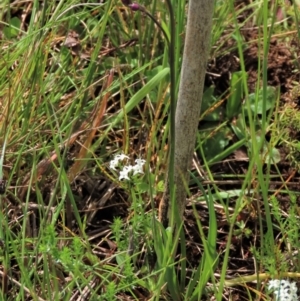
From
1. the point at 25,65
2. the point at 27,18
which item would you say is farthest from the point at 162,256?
the point at 27,18

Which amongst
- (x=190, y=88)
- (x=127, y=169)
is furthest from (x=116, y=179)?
(x=190, y=88)

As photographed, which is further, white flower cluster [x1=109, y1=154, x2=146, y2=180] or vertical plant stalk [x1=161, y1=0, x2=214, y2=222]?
white flower cluster [x1=109, y1=154, x2=146, y2=180]

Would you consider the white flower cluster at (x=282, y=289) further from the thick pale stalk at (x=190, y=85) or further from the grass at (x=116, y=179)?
the thick pale stalk at (x=190, y=85)

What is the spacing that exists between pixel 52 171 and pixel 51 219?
0.14 m

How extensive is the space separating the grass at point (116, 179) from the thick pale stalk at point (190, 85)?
55 mm

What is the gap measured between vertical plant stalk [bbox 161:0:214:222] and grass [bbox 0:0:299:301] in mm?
53

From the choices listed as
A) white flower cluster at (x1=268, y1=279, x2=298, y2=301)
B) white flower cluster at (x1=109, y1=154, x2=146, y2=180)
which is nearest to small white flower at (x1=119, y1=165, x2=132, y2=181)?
white flower cluster at (x1=109, y1=154, x2=146, y2=180)

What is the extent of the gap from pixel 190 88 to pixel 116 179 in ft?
1.20

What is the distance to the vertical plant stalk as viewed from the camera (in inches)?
43.4

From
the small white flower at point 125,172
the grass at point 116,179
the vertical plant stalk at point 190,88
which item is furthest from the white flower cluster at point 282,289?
the small white flower at point 125,172

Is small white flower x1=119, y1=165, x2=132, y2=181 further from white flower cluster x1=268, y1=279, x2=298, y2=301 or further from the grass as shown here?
white flower cluster x1=268, y1=279, x2=298, y2=301

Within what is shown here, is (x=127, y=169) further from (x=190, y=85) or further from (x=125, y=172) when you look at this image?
(x=190, y=85)

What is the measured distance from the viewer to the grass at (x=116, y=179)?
1.23 m

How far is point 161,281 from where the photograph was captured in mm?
1185
